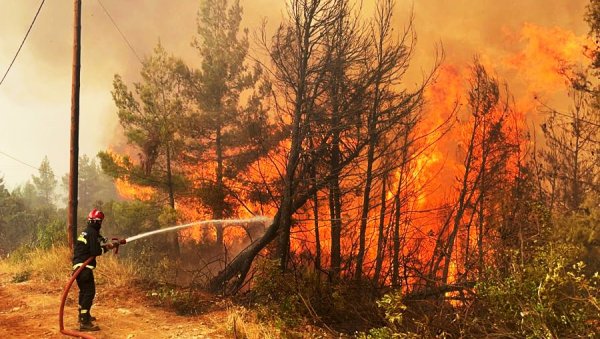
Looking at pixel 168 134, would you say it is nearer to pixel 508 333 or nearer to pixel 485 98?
pixel 485 98

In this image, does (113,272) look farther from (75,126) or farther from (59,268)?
(75,126)

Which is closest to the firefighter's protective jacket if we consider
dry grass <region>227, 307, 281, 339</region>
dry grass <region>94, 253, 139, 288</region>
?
Result: dry grass <region>227, 307, 281, 339</region>

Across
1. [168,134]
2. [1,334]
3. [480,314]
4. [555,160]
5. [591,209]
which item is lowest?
[1,334]

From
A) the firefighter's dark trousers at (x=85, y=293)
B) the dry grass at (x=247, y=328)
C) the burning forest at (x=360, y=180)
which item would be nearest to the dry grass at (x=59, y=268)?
the burning forest at (x=360, y=180)

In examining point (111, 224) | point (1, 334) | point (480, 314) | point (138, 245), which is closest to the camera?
point (480, 314)

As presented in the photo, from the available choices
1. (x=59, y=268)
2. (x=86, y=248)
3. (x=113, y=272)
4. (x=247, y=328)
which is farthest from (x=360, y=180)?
(x=59, y=268)

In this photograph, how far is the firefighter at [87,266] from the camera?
6.26m

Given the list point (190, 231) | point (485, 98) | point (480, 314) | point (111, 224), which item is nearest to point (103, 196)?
point (111, 224)

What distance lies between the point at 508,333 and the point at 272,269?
4.50m

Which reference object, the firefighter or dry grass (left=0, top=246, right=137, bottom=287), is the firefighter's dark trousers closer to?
the firefighter

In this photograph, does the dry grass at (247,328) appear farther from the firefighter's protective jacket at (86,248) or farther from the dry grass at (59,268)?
the dry grass at (59,268)

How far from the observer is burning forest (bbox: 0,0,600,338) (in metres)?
5.97

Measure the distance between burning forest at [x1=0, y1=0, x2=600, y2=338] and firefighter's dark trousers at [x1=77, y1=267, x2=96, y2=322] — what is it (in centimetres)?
300

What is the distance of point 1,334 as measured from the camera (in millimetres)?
6117
